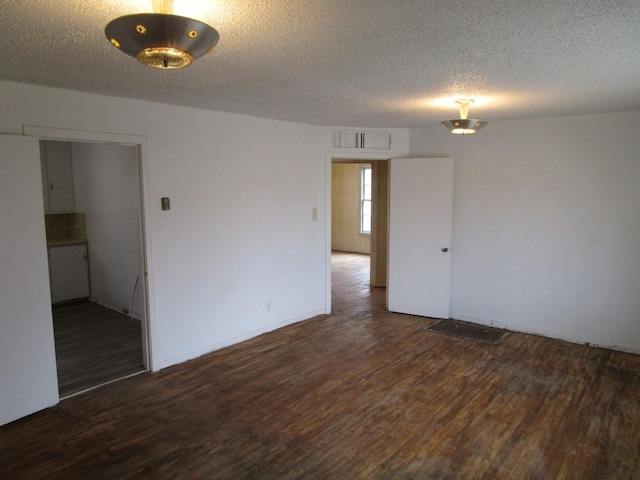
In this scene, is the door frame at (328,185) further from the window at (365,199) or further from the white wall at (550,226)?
the window at (365,199)

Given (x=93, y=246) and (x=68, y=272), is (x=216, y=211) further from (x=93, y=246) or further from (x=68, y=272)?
(x=68, y=272)

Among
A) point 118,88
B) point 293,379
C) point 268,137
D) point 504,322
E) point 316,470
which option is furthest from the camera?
point 504,322

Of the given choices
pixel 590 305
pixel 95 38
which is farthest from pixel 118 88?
pixel 590 305

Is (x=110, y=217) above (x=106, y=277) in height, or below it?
above

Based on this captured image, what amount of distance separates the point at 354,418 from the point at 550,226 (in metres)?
3.12

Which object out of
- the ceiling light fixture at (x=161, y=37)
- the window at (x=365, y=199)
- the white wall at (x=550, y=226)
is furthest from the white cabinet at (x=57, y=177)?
the window at (x=365, y=199)

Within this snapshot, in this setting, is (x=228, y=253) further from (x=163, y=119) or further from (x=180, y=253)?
(x=163, y=119)

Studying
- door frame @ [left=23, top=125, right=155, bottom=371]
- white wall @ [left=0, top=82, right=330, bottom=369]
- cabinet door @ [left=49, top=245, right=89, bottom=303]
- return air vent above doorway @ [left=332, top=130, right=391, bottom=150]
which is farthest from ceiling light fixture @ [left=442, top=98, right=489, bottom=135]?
cabinet door @ [left=49, top=245, right=89, bottom=303]

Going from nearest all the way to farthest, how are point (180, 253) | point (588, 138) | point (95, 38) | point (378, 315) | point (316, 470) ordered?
point (95, 38)
point (316, 470)
point (180, 253)
point (588, 138)
point (378, 315)

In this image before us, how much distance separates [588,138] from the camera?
174 inches

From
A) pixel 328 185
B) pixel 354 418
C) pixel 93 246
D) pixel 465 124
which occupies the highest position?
pixel 465 124

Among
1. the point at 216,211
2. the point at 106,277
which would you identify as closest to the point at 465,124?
the point at 216,211

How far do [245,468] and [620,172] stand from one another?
14.3ft

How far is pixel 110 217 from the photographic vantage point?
18.4 ft
